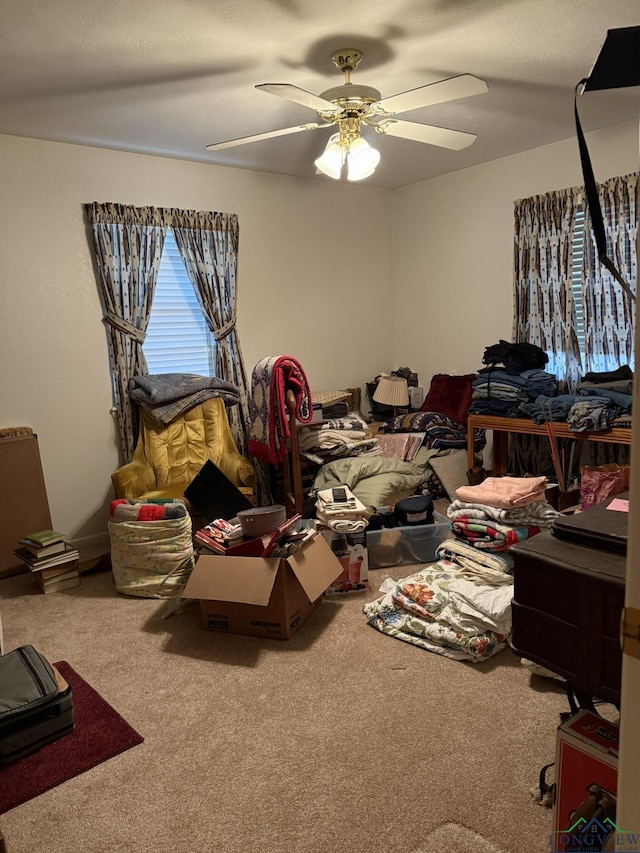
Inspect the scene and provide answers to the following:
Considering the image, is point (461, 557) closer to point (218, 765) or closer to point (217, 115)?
point (218, 765)

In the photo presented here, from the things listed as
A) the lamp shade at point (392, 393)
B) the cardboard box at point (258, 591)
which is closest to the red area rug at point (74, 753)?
the cardboard box at point (258, 591)

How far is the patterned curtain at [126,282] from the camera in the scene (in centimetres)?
393

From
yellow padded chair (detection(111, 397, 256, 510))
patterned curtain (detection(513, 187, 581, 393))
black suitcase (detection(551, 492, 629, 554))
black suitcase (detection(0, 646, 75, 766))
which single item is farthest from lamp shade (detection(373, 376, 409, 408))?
black suitcase (detection(551, 492, 629, 554))

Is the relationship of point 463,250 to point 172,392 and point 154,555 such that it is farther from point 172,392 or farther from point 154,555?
point 154,555

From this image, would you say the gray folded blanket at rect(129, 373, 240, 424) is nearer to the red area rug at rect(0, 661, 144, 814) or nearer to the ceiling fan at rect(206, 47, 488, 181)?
the ceiling fan at rect(206, 47, 488, 181)

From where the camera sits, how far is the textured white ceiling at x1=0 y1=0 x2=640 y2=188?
7.51 feet

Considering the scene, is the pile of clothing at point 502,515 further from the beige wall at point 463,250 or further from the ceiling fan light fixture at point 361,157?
the beige wall at point 463,250

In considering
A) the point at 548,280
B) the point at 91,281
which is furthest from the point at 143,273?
the point at 548,280

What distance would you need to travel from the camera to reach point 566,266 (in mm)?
4254

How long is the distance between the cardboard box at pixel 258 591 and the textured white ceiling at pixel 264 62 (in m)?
2.26

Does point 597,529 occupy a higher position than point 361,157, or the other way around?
point 361,157

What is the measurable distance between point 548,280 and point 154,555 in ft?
11.1

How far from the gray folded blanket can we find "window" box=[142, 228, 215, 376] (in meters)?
0.20

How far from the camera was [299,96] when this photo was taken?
97.7 inches
